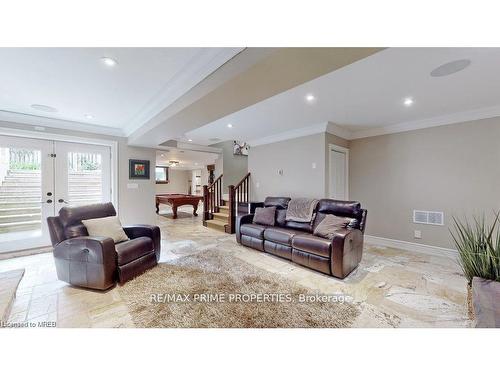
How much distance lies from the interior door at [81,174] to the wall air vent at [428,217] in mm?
5956

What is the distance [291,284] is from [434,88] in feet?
9.53

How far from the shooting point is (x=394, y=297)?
2.12 meters

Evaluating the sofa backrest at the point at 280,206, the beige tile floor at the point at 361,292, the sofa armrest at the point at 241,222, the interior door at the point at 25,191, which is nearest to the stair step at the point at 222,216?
the sofa armrest at the point at 241,222

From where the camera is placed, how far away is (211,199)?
6.18 metres

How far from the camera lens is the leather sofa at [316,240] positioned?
8.17 ft

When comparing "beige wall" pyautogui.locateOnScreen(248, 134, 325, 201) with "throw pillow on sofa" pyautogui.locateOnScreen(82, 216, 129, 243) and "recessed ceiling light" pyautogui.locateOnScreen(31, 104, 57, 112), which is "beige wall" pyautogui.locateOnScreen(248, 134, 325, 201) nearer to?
"throw pillow on sofa" pyautogui.locateOnScreen(82, 216, 129, 243)

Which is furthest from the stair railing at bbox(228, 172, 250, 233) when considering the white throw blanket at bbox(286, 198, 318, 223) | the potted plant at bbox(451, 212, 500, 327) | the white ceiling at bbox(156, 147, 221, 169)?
the potted plant at bbox(451, 212, 500, 327)

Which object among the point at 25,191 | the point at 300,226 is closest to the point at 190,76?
the point at 300,226

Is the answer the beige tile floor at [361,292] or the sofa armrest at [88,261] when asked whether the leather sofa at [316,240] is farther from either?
the sofa armrest at [88,261]

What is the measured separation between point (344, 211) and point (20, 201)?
5174mm

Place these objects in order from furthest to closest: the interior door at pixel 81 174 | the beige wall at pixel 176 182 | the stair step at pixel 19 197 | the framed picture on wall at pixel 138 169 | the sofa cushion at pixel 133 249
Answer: the beige wall at pixel 176 182 → the framed picture on wall at pixel 138 169 → the interior door at pixel 81 174 → the stair step at pixel 19 197 → the sofa cushion at pixel 133 249
